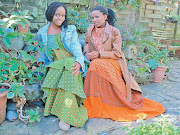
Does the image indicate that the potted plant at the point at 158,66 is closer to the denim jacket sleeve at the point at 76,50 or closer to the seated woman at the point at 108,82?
the seated woman at the point at 108,82

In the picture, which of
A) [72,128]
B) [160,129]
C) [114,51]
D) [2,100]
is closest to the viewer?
[160,129]

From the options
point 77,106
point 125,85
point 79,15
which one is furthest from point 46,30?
point 79,15

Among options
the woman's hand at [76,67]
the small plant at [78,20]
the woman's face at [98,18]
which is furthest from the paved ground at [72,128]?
the small plant at [78,20]

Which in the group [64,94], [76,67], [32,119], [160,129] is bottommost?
[32,119]

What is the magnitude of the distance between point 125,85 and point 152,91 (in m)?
1.09

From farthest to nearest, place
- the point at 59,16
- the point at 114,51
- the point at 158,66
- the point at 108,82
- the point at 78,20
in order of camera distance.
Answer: the point at 78,20
the point at 158,66
the point at 114,51
the point at 108,82
the point at 59,16

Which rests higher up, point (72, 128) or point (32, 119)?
point (32, 119)

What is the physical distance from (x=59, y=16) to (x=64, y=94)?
3.54ft

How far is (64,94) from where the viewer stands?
7.29 ft

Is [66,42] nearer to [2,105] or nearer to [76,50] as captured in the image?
[76,50]

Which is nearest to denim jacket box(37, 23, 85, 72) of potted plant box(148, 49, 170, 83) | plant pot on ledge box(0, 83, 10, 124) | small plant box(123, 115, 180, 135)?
plant pot on ledge box(0, 83, 10, 124)

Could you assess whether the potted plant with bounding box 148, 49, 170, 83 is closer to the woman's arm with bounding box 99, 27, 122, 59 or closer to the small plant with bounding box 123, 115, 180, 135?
the woman's arm with bounding box 99, 27, 122, 59

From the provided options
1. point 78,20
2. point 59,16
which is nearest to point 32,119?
point 59,16

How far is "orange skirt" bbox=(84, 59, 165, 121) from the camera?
256cm
